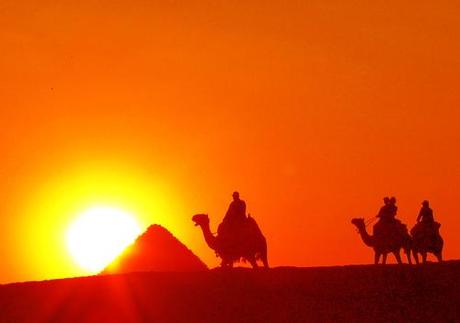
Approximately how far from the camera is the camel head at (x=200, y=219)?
41562 millimetres

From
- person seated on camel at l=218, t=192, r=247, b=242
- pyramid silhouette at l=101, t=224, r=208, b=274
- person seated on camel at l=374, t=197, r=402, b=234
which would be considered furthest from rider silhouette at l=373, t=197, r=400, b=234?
pyramid silhouette at l=101, t=224, r=208, b=274

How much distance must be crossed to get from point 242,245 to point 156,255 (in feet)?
146

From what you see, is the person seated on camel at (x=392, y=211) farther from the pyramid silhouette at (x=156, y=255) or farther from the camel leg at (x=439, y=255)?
the pyramid silhouette at (x=156, y=255)

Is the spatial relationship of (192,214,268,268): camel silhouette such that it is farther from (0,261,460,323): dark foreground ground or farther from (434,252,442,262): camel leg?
(434,252,442,262): camel leg

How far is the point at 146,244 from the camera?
282 feet

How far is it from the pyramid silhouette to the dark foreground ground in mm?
46380

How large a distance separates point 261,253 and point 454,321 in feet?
27.8

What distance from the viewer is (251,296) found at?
3553 cm

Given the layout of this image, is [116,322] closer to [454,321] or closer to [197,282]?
[197,282]

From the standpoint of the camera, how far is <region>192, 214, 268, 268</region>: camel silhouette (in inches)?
1587

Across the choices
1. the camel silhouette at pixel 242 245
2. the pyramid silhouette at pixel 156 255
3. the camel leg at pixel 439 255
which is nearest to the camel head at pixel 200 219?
the camel silhouette at pixel 242 245

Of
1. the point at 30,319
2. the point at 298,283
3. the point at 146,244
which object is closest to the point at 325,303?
the point at 298,283

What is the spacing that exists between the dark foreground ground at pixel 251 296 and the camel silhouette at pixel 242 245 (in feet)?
10.6

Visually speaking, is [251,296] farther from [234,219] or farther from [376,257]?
[376,257]
